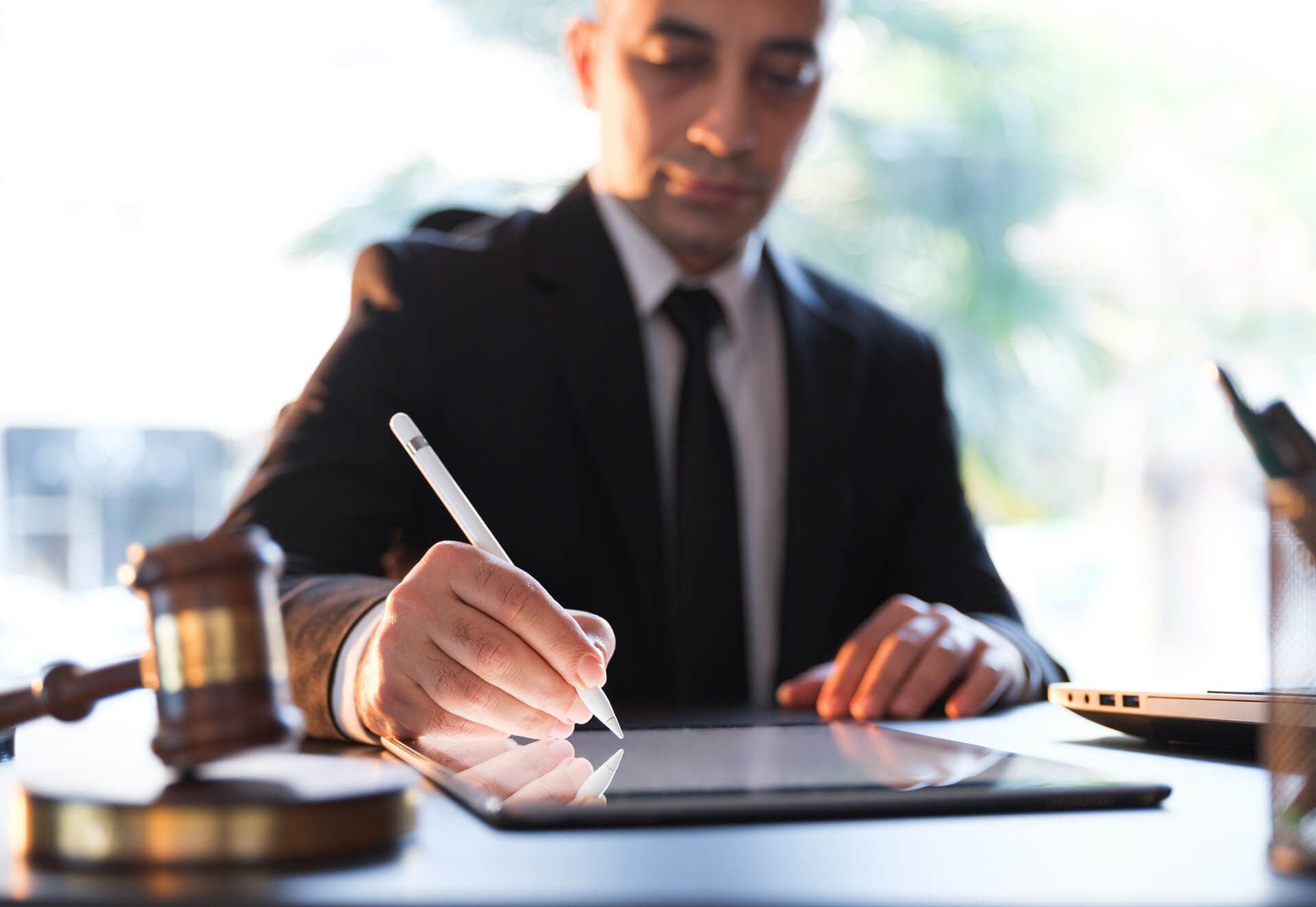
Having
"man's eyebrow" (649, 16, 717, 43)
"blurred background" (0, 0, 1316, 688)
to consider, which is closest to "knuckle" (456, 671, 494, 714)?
"man's eyebrow" (649, 16, 717, 43)

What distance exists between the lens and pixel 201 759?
1.54 feet

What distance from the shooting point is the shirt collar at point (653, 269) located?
152 centimetres

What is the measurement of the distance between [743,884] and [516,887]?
73 millimetres

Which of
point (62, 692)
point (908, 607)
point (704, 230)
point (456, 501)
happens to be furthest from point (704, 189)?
point (62, 692)

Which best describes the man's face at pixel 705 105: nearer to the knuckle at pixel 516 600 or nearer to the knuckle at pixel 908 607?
the knuckle at pixel 908 607

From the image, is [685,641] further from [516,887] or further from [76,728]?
[516,887]

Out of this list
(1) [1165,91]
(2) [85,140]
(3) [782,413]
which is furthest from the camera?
(1) [1165,91]

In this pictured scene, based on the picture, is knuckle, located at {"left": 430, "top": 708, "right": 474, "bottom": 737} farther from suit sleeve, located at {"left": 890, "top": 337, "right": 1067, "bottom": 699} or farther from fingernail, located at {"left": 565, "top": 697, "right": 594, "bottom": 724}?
suit sleeve, located at {"left": 890, "top": 337, "right": 1067, "bottom": 699}

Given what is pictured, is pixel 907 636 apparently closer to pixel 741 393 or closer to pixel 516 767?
pixel 516 767

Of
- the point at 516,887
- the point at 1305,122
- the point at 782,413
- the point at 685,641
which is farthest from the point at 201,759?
the point at 1305,122

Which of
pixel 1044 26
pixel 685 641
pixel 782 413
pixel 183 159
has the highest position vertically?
pixel 1044 26

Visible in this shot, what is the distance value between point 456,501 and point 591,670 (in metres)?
0.15

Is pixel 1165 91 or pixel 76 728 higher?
pixel 1165 91

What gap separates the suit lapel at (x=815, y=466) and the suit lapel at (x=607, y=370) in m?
0.17
